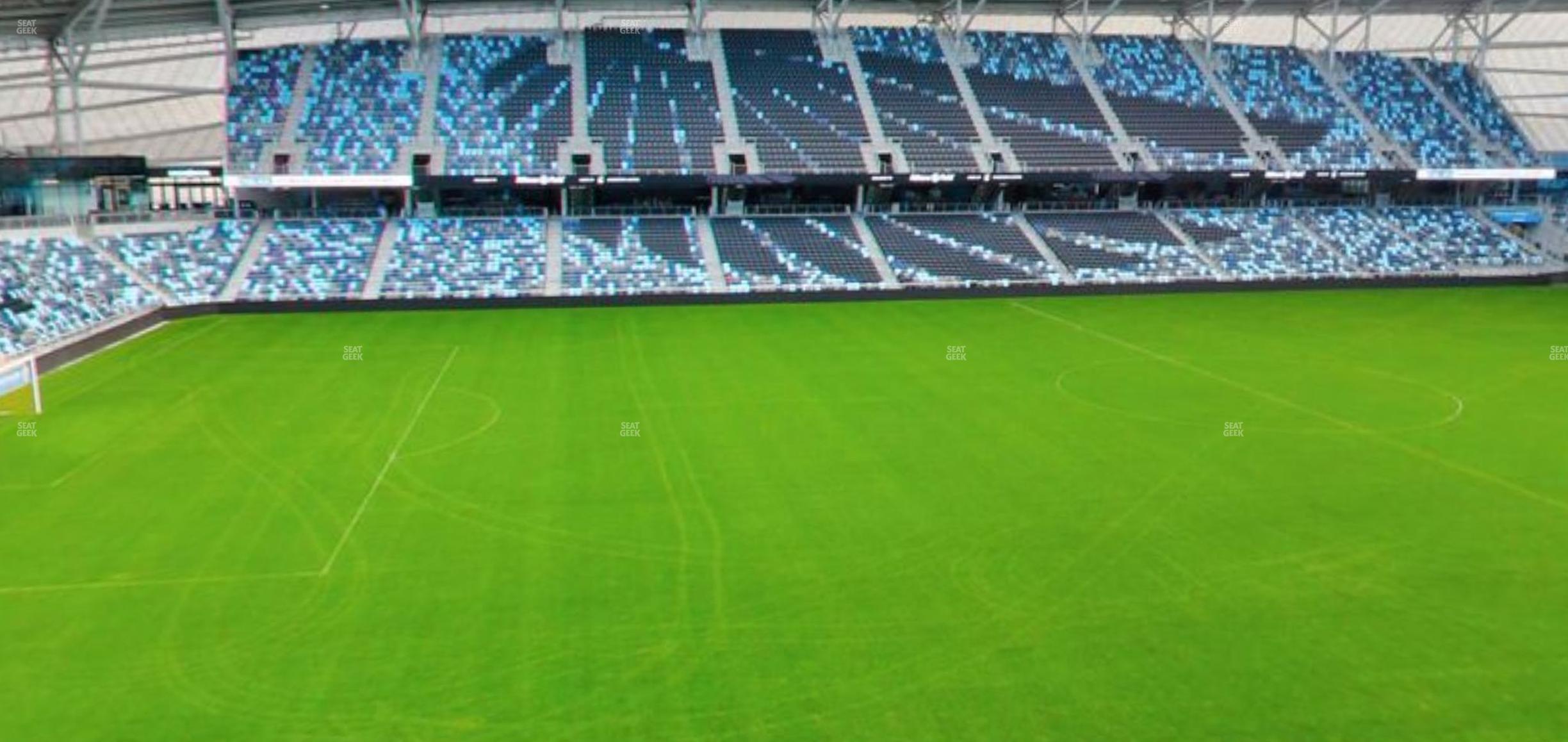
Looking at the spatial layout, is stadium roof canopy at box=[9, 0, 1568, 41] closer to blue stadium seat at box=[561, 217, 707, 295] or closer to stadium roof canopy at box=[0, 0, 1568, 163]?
stadium roof canopy at box=[0, 0, 1568, 163]

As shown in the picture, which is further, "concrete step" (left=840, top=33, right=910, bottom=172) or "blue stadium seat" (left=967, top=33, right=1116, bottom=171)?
"blue stadium seat" (left=967, top=33, right=1116, bottom=171)

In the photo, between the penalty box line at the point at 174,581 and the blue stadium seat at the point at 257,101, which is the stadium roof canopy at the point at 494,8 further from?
the penalty box line at the point at 174,581

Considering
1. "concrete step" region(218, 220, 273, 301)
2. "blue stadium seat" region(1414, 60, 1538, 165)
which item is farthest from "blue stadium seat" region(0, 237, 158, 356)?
"blue stadium seat" region(1414, 60, 1538, 165)

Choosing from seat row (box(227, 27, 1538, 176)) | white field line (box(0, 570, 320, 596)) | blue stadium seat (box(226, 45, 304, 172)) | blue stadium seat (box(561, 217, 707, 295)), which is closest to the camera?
white field line (box(0, 570, 320, 596))

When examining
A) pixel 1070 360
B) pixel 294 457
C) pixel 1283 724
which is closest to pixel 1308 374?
pixel 1070 360

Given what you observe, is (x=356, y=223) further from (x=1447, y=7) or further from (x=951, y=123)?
(x=1447, y=7)

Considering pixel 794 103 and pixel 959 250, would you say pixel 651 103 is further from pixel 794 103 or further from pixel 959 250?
pixel 959 250

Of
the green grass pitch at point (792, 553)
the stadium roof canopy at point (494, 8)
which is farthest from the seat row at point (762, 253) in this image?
the green grass pitch at point (792, 553)

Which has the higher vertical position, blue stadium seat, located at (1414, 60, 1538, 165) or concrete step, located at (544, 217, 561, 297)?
blue stadium seat, located at (1414, 60, 1538, 165)
